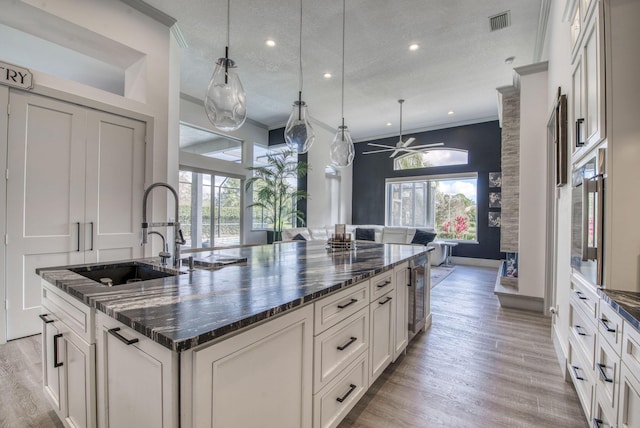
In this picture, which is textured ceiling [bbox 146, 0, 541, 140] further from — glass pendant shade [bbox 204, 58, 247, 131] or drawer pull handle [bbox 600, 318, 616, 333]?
drawer pull handle [bbox 600, 318, 616, 333]

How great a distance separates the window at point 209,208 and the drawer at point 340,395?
495cm

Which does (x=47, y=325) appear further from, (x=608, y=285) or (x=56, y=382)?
(x=608, y=285)

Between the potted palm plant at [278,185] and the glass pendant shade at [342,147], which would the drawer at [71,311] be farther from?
the potted palm plant at [278,185]

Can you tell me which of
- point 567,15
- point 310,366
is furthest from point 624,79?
point 310,366

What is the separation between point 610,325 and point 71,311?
2.29 m

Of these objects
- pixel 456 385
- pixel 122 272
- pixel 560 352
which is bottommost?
pixel 456 385

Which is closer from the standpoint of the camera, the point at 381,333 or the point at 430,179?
the point at 381,333

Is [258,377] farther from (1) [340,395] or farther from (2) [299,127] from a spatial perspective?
(2) [299,127]

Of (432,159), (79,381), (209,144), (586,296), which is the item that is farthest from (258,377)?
(432,159)

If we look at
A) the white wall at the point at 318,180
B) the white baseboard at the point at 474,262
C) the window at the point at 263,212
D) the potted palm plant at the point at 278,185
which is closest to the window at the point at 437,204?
the white baseboard at the point at 474,262

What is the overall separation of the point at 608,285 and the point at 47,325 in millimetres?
2749

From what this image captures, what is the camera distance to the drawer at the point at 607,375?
117 cm

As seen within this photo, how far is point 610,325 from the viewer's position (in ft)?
4.08

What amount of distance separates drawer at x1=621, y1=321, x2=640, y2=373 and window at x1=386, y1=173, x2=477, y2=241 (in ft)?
21.8
